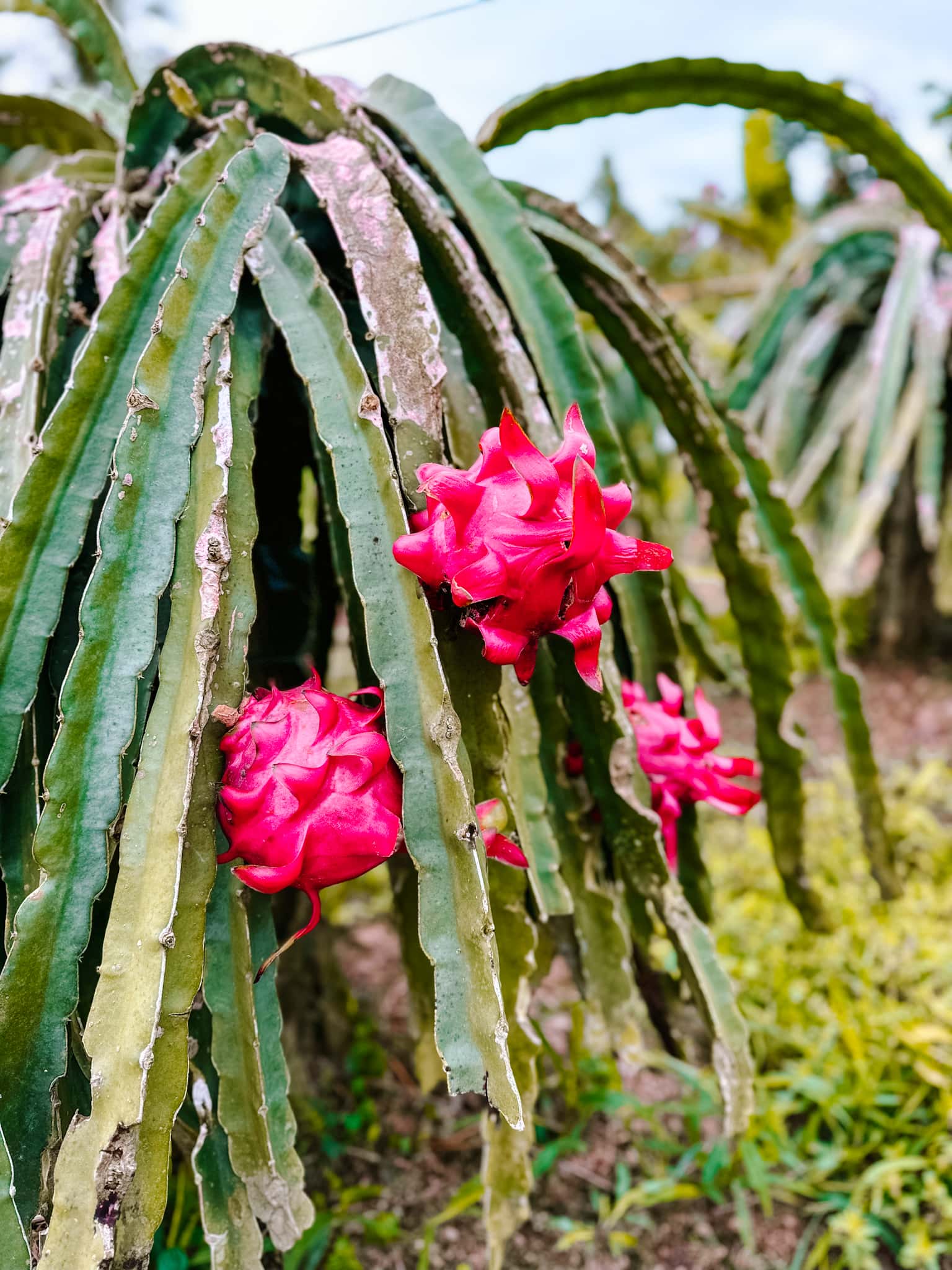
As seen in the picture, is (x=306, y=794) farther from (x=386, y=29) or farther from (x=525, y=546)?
(x=386, y=29)

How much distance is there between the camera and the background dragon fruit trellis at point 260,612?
0.60 meters

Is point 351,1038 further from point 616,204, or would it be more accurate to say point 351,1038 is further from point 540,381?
point 616,204

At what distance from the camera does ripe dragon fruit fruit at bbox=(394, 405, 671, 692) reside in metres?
0.59

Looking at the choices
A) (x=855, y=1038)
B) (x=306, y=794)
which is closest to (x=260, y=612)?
(x=306, y=794)

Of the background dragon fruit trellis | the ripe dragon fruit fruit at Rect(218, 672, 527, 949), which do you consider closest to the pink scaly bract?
the background dragon fruit trellis

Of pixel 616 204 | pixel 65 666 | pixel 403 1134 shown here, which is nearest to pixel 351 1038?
pixel 403 1134

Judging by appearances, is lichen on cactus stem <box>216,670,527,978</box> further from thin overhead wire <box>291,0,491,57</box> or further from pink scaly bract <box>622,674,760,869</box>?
thin overhead wire <box>291,0,491,57</box>

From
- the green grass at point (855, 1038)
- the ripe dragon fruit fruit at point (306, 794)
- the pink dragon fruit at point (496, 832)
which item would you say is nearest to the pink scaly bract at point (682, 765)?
the pink dragon fruit at point (496, 832)

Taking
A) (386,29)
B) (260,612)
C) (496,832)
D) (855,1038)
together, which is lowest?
(855,1038)

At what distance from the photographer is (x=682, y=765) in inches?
35.9

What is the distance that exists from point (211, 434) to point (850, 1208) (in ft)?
4.02

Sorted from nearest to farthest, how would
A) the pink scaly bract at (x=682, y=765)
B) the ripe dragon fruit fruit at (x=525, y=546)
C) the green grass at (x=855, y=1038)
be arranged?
the ripe dragon fruit fruit at (x=525, y=546)
the pink scaly bract at (x=682, y=765)
the green grass at (x=855, y=1038)

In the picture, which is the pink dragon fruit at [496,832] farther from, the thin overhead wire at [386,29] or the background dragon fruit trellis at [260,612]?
the thin overhead wire at [386,29]

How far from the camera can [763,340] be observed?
7.33 feet
